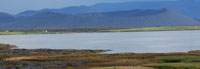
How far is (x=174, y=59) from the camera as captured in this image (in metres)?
81.6

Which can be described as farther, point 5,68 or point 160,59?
point 160,59

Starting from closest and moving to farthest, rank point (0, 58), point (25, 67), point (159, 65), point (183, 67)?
point (183, 67), point (159, 65), point (25, 67), point (0, 58)

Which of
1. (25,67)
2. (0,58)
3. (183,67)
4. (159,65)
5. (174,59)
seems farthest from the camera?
(0,58)

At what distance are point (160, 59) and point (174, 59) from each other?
2.40 metres

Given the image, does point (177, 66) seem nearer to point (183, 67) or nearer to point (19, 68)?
point (183, 67)

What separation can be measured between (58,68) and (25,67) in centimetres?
606

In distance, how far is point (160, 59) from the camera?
82688 millimetres

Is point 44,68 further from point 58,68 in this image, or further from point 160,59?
point 160,59

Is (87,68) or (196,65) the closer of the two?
(196,65)

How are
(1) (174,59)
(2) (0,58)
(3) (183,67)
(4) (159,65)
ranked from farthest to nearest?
1. (2) (0,58)
2. (1) (174,59)
3. (4) (159,65)
4. (3) (183,67)

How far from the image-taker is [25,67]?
7431 cm

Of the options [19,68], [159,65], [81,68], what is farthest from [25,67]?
[159,65]

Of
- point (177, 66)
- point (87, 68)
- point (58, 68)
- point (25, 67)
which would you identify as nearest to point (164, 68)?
point (177, 66)

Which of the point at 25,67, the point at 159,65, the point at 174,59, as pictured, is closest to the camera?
the point at 159,65
